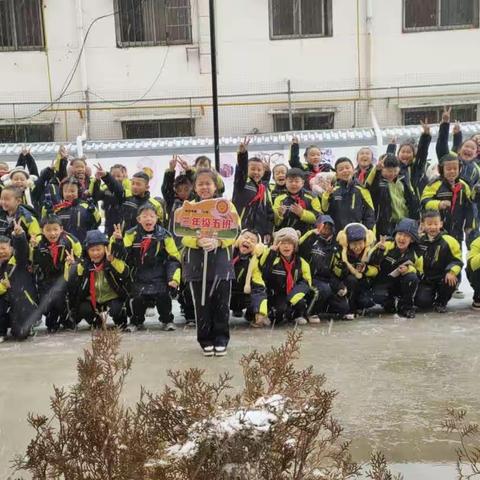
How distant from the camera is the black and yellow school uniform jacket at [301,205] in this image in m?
6.63

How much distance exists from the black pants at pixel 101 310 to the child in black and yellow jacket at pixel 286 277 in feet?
4.28

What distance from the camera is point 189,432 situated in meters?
2.24

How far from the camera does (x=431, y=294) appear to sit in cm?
605

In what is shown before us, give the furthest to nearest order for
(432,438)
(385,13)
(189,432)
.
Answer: (385,13) → (432,438) → (189,432)

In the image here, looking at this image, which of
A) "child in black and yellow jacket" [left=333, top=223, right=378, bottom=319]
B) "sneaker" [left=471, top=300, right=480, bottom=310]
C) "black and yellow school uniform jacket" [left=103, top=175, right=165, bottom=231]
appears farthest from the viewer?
"black and yellow school uniform jacket" [left=103, top=175, right=165, bottom=231]

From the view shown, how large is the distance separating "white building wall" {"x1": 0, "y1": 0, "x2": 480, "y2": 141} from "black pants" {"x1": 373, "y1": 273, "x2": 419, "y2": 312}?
9126 millimetres

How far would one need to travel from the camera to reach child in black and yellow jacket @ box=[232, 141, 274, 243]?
21.8 ft

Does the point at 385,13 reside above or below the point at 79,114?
above

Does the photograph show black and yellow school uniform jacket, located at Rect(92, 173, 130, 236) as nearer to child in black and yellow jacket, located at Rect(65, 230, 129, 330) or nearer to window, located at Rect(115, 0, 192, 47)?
child in black and yellow jacket, located at Rect(65, 230, 129, 330)

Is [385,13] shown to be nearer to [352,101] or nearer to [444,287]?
[352,101]

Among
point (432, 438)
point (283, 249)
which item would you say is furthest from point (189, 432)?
point (283, 249)

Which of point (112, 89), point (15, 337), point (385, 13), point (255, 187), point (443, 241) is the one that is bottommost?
point (15, 337)

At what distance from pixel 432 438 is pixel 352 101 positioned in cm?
1192

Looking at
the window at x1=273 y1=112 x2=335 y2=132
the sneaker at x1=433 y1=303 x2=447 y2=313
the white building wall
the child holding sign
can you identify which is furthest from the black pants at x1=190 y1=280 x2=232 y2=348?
the window at x1=273 y1=112 x2=335 y2=132
